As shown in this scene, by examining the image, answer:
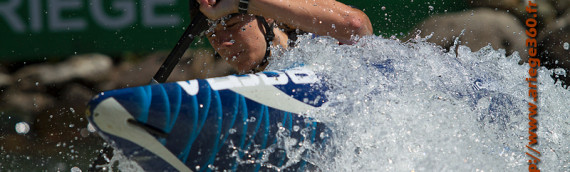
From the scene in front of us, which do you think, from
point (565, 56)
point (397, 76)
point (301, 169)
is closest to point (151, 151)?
point (301, 169)

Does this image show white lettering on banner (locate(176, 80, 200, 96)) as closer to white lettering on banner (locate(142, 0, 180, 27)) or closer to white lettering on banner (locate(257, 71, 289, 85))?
white lettering on banner (locate(257, 71, 289, 85))

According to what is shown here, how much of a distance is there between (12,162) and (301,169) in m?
1.90

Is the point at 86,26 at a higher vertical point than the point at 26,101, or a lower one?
higher

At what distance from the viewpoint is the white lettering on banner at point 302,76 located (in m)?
1.57

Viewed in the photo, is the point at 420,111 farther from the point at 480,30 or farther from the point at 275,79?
the point at 480,30

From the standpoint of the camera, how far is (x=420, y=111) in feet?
5.12

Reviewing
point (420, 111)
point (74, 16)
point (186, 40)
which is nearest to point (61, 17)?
point (74, 16)

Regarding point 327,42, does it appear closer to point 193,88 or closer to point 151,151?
point 193,88

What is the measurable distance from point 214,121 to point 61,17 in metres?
1.74

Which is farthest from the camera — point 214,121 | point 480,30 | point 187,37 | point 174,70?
point 480,30

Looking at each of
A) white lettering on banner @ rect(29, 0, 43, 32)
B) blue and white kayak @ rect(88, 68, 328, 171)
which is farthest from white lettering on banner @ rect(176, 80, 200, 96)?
white lettering on banner @ rect(29, 0, 43, 32)

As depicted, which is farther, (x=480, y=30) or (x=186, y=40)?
(x=480, y=30)

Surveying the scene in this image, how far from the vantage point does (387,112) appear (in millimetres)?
1536

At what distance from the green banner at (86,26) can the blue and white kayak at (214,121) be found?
4.26 feet
